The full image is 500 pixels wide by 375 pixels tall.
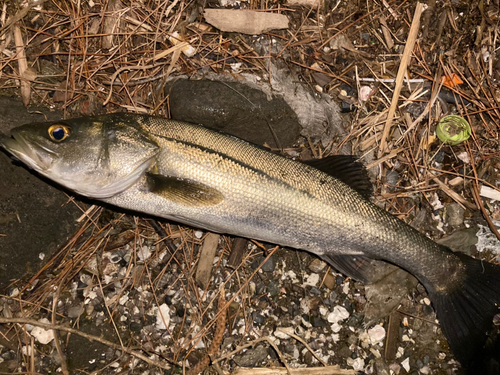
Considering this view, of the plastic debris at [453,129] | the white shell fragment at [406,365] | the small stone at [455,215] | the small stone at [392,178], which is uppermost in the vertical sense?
the plastic debris at [453,129]

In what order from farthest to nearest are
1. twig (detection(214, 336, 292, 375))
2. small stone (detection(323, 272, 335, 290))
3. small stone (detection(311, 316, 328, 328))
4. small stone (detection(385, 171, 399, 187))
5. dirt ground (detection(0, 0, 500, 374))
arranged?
small stone (detection(385, 171, 399, 187)) < small stone (detection(323, 272, 335, 290)) < small stone (detection(311, 316, 328, 328)) < dirt ground (detection(0, 0, 500, 374)) < twig (detection(214, 336, 292, 375))

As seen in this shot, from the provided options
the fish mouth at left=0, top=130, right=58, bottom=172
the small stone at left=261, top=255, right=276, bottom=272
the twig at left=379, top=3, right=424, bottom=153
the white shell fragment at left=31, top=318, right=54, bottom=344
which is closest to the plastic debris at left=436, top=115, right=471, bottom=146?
the twig at left=379, top=3, right=424, bottom=153

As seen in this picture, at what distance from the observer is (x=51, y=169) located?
3.12 metres

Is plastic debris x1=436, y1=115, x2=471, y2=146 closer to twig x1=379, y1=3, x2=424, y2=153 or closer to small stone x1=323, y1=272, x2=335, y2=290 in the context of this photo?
twig x1=379, y1=3, x2=424, y2=153

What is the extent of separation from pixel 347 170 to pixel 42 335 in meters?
3.76

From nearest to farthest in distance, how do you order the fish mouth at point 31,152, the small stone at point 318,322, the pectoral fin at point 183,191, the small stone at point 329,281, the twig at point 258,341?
the fish mouth at point 31,152, the pectoral fin at point 183,191, the twig at point 258,341, the small stone at point 318,322, the small stone at point 329,281

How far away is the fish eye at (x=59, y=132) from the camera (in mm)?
3159

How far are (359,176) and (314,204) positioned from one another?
0.72 m

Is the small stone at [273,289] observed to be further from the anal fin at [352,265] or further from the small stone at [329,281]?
the anal fin at [352,265]

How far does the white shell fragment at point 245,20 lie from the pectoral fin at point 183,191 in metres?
2.03

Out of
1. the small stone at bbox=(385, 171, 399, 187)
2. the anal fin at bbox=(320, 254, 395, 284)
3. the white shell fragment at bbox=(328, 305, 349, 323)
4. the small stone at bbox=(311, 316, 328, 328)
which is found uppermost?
the small stone at bbox=(385, 171, 399, 187)

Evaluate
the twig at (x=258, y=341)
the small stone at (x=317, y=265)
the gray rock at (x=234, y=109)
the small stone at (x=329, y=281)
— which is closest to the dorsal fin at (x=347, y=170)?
the gray rock at (x=234, y=109)

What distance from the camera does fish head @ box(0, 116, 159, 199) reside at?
3.11m

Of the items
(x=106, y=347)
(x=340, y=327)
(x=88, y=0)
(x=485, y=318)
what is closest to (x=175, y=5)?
(x=88, y=0)
